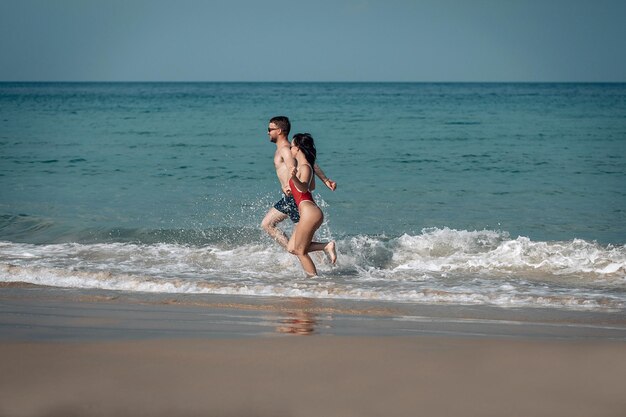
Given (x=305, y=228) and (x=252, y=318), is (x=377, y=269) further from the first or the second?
(x=252, y=318)

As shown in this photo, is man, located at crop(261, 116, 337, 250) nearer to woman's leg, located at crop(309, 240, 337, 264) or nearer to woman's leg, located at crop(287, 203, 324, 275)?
woman's leg, located at crop(287, 203, 324, 275)

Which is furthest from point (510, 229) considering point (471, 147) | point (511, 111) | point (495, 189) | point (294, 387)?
point (511, 111)

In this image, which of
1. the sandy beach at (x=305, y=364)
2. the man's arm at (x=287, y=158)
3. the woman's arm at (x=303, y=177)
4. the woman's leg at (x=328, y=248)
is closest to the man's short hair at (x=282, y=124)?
the man's arm at (x=287, y=158)

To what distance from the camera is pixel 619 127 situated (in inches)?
1152

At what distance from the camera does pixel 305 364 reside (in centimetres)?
487

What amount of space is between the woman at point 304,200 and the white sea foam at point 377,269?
312 millimetres

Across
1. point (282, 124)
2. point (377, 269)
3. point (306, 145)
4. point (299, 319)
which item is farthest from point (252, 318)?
point (377, 269)

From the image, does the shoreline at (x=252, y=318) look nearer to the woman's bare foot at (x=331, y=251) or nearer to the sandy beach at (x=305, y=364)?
the sandy beach at (x=305, y=364)

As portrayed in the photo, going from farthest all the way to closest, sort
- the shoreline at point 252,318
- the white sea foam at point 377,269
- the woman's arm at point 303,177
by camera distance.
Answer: the woman's arm at point 303,177 < the white sea foam at point 377,269 < the shoreline at point 252,318

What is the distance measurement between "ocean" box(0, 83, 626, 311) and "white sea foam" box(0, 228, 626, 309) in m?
0.02

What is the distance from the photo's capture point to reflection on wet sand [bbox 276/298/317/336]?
574 cm

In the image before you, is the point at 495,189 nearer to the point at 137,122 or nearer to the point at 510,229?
the point at 510,229

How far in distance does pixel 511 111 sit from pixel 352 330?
1486 inches

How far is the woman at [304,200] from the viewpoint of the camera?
8.10 m
